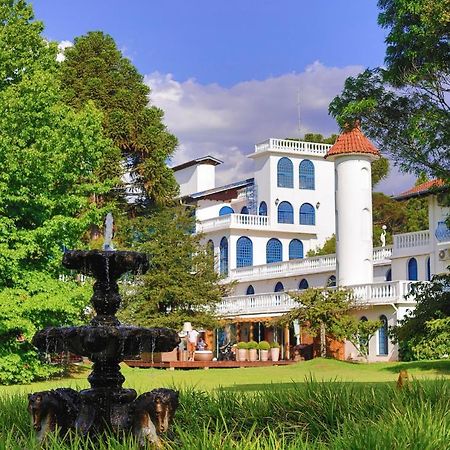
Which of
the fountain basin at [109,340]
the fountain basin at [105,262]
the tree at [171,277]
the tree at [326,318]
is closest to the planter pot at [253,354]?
the tree at [171,277]

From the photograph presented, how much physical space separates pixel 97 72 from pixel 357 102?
20.9 meters

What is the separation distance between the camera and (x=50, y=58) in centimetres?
3142

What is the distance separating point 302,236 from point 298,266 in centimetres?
804

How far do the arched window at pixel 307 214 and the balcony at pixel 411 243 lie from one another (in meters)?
14.9

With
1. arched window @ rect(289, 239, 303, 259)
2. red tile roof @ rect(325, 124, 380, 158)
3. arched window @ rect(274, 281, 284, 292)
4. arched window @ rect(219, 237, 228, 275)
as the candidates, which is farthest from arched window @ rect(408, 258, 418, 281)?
arched window @ rect(219, 237, 228, 275)

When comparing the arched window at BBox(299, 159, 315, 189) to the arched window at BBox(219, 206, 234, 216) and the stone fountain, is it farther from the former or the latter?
the stone fountain

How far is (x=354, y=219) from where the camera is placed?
46.1m

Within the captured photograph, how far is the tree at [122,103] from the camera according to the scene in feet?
129

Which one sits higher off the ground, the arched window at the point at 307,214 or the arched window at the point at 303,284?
the arched window at the point at 307,214

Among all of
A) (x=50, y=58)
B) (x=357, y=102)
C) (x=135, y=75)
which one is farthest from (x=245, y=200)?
(x=357, y=102)

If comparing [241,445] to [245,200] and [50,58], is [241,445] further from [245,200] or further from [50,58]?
[245,200]

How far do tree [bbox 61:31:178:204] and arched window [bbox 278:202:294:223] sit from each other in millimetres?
21315

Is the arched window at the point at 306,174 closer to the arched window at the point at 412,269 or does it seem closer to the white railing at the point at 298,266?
the white railing at the point at 298,266

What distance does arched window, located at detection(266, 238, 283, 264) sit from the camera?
6238 cm
